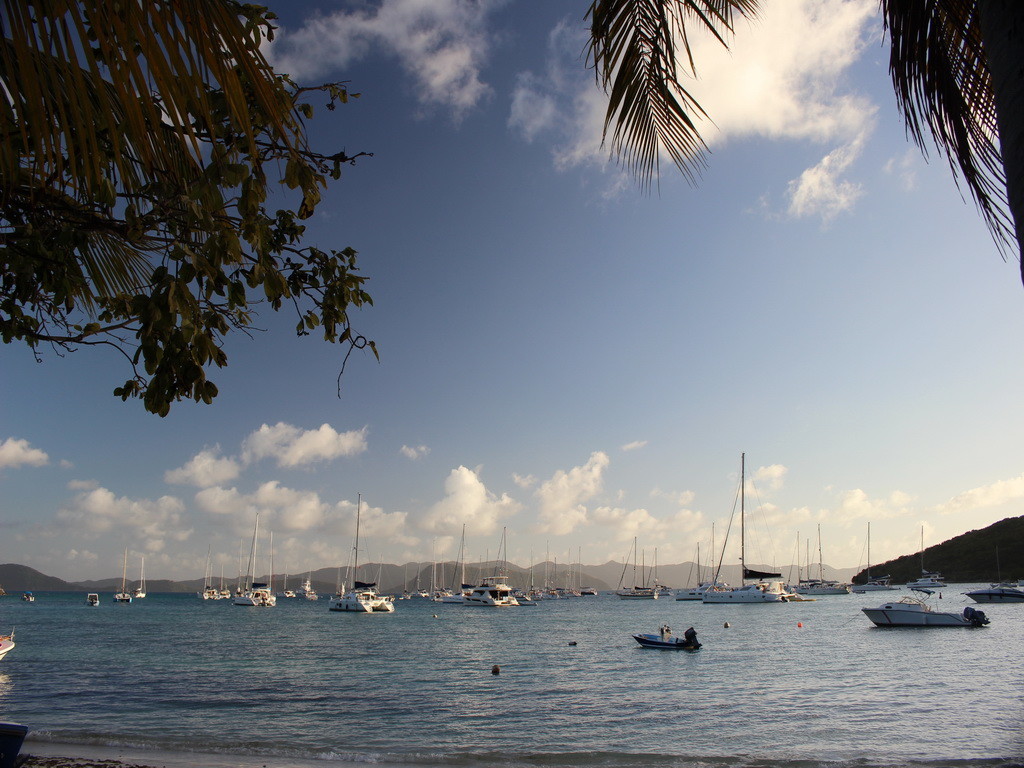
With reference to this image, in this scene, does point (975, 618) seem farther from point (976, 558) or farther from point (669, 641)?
point (976, 558)

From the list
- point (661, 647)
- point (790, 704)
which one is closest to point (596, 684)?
point (790, 704)

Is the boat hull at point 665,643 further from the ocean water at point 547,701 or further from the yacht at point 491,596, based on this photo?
the yacht at point 491,596

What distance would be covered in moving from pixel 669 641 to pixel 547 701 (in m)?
15.3

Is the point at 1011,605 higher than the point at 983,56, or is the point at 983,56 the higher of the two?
the point at 983,56

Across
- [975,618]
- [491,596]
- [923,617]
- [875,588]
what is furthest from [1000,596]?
[875,588]

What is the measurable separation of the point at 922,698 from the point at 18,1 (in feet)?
93.0

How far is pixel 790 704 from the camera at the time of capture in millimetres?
22016

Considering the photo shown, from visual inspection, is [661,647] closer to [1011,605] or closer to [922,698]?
[922,698]

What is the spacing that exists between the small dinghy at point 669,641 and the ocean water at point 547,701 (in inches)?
26.4

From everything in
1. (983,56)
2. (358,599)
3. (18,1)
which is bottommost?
(358,599)

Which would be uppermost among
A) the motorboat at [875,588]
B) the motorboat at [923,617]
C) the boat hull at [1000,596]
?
the motorboat at [923,617]

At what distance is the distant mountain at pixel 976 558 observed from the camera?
141 metres

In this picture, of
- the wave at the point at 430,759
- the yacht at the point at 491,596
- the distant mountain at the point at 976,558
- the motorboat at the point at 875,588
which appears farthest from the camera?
the motorboat at the point at 875,588

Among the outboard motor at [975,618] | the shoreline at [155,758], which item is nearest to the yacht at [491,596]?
the outboard motor at [975,618]
